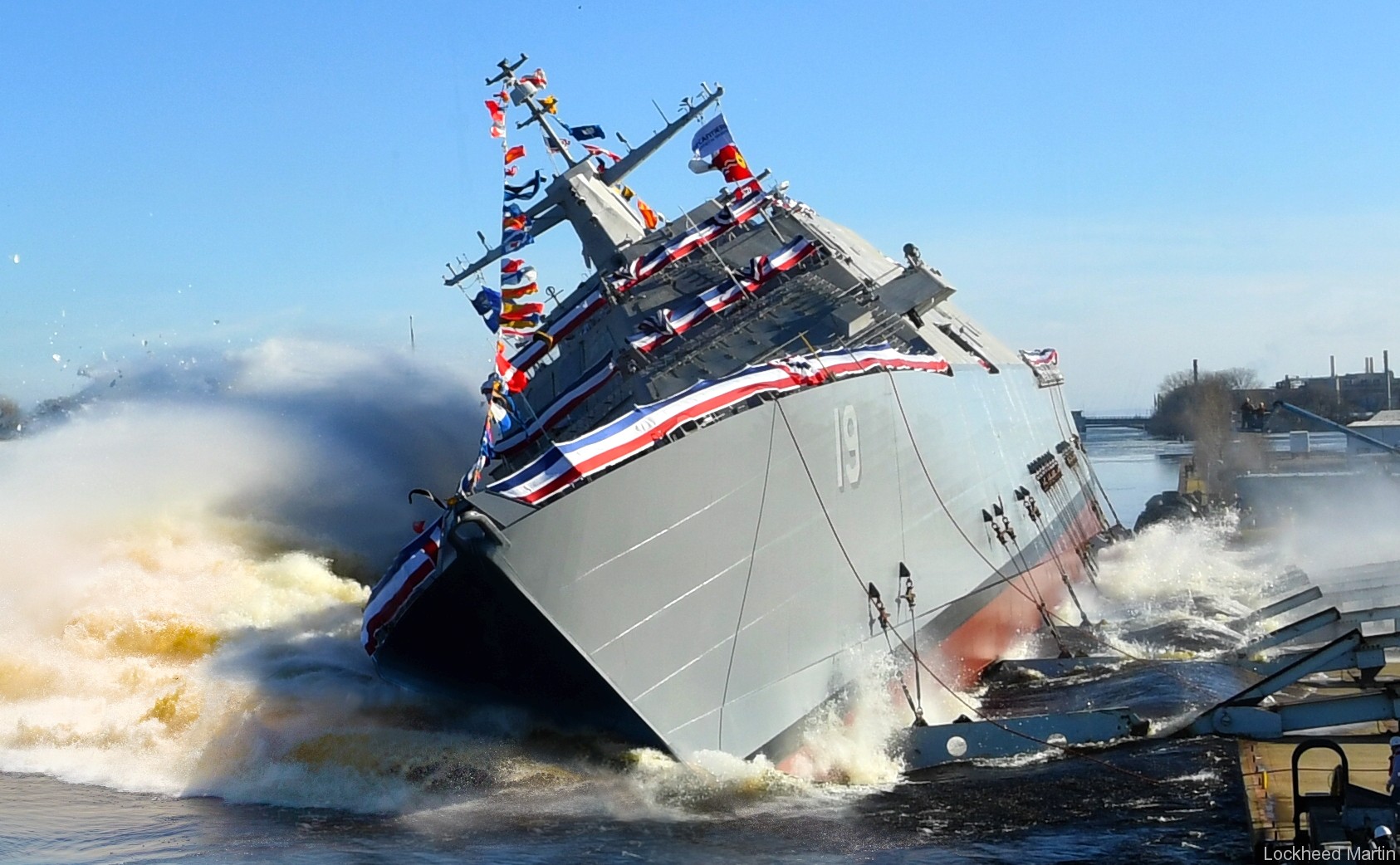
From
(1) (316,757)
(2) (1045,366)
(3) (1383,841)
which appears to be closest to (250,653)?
(1) (316,757)

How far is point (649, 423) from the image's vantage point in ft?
41.4

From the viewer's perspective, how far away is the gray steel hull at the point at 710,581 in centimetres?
1190

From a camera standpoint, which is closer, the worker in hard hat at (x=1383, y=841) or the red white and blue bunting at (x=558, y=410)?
the worker in hard hat at (x=1383, y=841)

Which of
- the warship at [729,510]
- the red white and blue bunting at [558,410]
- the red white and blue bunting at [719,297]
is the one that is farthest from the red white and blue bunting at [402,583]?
the red white and blue bunting at [719,297]

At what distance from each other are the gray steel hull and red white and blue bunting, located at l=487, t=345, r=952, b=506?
0.17 metres

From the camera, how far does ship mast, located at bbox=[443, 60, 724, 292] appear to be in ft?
80.7

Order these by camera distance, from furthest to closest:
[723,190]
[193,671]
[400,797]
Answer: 1. [723,190]
2. [193,671]
3. [400,797]

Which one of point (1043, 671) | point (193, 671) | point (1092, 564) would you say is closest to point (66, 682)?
point (193, 671)

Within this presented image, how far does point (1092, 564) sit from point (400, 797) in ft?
74.8

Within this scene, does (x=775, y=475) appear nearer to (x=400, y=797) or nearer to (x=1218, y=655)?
(x=400, y=797)

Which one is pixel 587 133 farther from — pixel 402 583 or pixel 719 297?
pixel 402 583

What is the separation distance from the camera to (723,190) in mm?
24734

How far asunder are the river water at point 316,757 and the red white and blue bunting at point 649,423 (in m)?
2.69

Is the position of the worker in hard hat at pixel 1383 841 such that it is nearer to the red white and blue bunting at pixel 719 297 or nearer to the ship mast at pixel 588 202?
the red white and blue bunting at pixel 719 297
